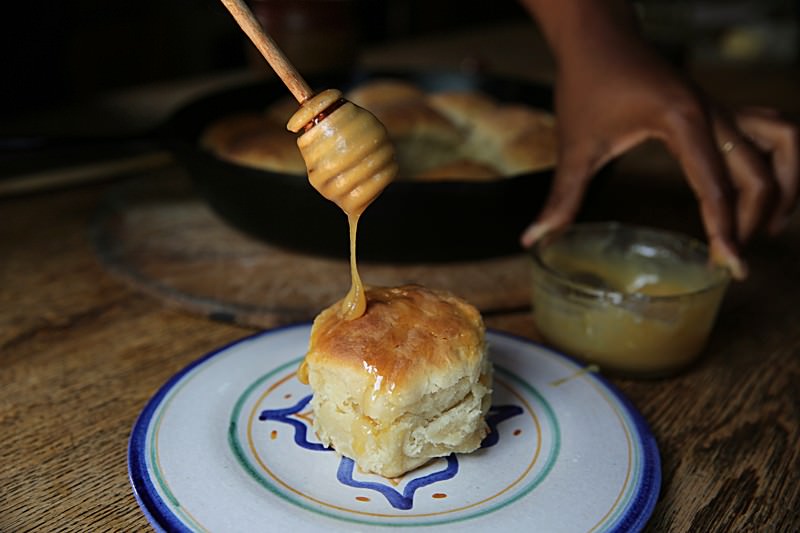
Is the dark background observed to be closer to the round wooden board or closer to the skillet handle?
the skillet handle

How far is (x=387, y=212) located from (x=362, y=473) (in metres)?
0.39

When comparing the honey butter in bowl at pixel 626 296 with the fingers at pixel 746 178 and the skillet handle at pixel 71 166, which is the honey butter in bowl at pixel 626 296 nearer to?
the fingers at pixel 746 178

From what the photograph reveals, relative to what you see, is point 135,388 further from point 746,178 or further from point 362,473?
point 746,178

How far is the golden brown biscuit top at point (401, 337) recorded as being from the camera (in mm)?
583

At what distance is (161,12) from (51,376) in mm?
2907

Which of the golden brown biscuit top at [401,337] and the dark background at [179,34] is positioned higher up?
the golden brown biscuit top at [401,337]

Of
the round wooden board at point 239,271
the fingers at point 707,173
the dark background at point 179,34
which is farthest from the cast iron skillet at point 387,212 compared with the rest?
the dark background at point 179,34

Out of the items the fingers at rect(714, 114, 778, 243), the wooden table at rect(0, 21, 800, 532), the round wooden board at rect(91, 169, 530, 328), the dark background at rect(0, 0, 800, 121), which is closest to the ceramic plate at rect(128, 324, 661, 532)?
the wooden table at rect(0, 21, 800, 532)

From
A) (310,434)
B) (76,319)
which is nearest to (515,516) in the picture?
(310,434)

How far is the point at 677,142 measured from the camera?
2.90 feet

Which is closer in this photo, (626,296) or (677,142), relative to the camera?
(626,296)

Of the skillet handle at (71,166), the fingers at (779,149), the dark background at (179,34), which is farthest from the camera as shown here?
the dark background at (179,34)

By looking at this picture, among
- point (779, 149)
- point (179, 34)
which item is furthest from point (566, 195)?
point (179, 34)

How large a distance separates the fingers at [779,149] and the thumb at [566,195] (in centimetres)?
25
